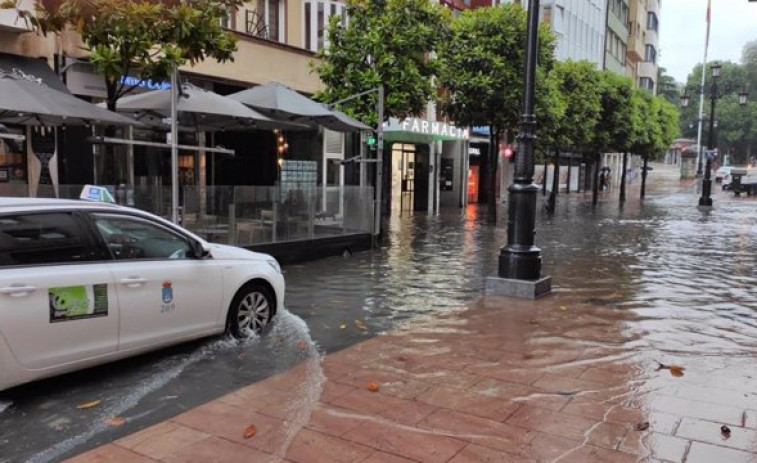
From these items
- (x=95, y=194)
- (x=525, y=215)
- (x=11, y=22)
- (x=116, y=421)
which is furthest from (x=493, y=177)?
(x=116, y=421)

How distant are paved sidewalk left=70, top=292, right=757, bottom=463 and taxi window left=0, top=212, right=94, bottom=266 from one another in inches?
62.0

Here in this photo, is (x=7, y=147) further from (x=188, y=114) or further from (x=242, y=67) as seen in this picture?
(x=242, y=67)

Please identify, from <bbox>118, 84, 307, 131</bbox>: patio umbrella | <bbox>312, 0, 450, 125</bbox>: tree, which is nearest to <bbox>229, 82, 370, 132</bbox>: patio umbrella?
<bbox>118, 84, 307, 131</bbox>: patio umbrella

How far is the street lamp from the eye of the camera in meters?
9.12

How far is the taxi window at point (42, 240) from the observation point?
498 cm

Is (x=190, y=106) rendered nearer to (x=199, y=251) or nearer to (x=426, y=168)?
(x=199, y=251)

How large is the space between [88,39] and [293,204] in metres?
4.41

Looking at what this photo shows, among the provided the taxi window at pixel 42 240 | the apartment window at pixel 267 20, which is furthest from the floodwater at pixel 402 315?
the apartment window at pixel 267 20

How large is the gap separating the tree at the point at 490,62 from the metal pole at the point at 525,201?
10.1 meters

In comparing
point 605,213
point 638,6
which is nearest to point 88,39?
point 605,213

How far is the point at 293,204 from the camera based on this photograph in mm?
12547

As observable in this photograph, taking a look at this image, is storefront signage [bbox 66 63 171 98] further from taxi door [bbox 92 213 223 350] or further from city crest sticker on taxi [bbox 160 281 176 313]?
city crest sticker on taxi [bbox 160 281 176 313]

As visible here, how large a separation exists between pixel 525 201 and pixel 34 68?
365 inches

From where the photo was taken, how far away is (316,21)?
63.8ft
